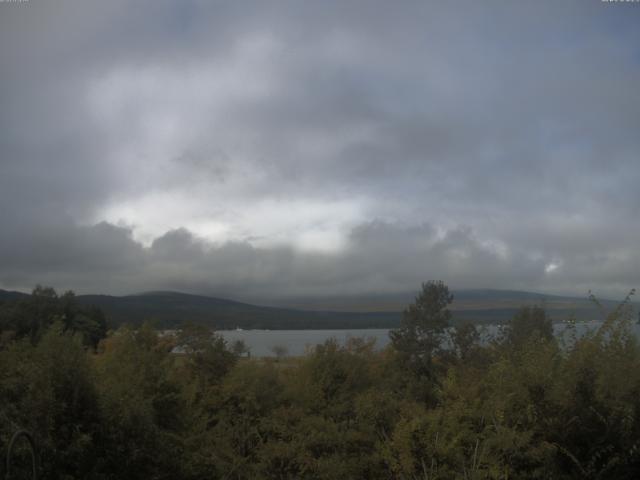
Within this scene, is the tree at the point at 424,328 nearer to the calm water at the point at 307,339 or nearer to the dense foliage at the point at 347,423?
the calm water at the point at 307,339

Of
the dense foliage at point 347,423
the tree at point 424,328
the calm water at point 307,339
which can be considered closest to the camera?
the dense foliage at point 347,423

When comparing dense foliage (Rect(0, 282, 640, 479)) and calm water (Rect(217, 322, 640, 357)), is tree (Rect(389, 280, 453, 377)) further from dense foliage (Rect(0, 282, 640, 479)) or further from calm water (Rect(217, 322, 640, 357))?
dense foliage (Rect(0, 282, 640, 479))

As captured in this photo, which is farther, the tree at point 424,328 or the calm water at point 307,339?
the tree at point 424,328

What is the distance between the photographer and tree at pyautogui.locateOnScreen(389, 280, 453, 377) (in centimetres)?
3728

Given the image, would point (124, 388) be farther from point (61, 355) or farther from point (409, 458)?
point (409, 458)

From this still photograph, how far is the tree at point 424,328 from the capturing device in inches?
1468

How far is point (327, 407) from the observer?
16.0 m

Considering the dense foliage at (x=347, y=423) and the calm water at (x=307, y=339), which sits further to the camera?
the calm water at (x=307, y=339)

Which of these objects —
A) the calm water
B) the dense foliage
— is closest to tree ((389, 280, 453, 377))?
the calm water

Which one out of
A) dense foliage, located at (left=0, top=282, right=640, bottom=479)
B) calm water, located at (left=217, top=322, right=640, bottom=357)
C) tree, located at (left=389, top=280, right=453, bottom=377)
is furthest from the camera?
tree, located at (left=389, top=280, right=453, bottom=377)

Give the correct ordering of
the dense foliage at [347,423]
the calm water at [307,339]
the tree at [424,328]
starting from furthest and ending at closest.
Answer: the tree at [424,328] < the calm water at [307,339] < the dense foliage at [347,423]

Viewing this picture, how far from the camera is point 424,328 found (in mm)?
38781

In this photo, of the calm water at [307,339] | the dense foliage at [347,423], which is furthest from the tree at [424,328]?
the dense foliage at [347,423]

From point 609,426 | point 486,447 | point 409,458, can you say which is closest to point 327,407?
point 409,458
